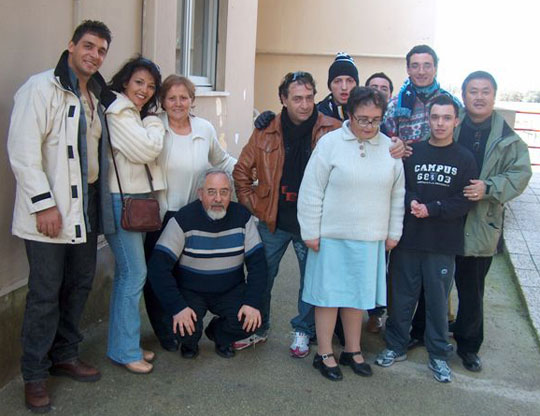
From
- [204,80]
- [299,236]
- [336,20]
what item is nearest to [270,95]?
[336,20]

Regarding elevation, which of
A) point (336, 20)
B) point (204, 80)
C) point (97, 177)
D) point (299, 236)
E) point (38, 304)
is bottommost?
point (38, 304)

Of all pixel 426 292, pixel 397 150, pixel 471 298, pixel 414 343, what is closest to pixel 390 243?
pixel 426 292

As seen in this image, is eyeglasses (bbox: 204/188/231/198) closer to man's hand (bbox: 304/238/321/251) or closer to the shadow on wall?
man's hand (bbox: 304/238/321/251)

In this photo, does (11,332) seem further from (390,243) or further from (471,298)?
(471,298)

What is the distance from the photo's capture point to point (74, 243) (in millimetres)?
3066

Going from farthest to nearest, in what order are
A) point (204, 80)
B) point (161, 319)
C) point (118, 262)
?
point (204, 80) → point (161, 319) → point (118, 262)

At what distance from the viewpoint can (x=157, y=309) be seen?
3.82m

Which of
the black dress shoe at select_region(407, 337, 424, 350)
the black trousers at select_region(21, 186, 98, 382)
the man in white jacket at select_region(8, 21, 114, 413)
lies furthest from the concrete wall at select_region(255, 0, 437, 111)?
the black trousers at select_region(21, 186, 98, 382)

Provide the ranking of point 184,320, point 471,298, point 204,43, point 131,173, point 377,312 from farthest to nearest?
1. point 204,43
2. point 377,312
3. point 471,298
4. point 184,320
5. point 131,173

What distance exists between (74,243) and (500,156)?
101 inches

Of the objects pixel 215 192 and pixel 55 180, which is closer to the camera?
pixel 55 180

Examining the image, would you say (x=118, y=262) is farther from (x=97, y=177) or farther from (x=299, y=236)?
(x=299, y=236)

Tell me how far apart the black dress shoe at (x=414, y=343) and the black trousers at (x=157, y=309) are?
64.2 inches

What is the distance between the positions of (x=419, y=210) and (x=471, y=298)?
756 mm
